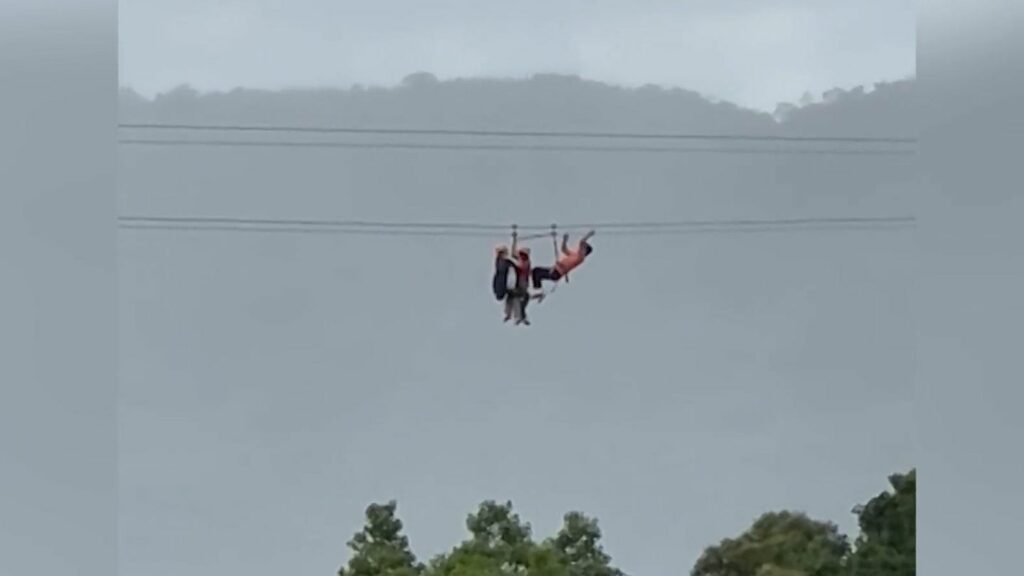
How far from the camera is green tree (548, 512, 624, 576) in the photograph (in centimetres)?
329

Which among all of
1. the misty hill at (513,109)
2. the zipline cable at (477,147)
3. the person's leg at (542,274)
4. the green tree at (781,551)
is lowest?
the green tree at (781,551)

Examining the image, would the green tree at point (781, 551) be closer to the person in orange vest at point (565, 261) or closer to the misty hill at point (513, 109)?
→ the person in orange vest at point (565, 261)

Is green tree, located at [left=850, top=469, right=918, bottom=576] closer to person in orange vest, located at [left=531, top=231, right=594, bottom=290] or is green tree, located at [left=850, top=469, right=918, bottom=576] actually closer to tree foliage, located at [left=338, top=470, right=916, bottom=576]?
tree foliage, located at [left=338, top=470, right=916, bottom=576]

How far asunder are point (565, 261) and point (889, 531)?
0.93m

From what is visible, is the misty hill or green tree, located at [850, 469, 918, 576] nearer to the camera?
the misty hill

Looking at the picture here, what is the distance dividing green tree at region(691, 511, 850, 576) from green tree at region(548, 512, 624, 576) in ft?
0.67

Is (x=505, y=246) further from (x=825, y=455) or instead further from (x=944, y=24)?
(x=944, y=24)

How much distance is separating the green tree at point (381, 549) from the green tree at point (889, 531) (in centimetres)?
97

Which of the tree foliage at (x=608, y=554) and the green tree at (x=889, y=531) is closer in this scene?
the tree foliage at (x=608, y=554)

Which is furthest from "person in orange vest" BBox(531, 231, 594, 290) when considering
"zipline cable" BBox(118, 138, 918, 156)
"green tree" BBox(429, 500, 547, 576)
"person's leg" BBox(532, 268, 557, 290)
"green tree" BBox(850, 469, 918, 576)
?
"green tree" BBox(850, 469, 918, 576)

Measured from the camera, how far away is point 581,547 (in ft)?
10.8

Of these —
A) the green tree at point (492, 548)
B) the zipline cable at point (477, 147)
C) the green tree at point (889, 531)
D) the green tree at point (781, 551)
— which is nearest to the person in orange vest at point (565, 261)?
the zipline cable at point (477, 147)

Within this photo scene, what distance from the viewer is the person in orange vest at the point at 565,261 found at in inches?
129

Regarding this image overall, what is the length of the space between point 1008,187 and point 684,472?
36.2 inches
